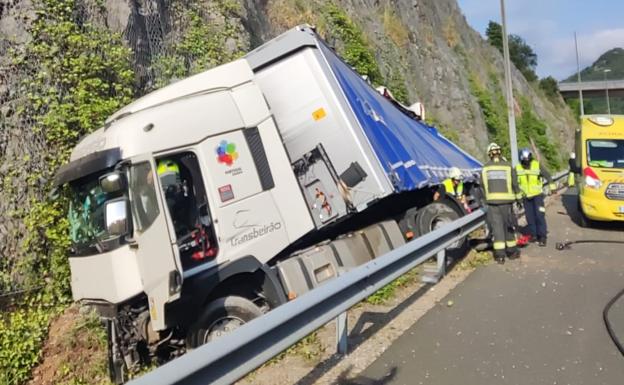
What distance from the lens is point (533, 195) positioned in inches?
373

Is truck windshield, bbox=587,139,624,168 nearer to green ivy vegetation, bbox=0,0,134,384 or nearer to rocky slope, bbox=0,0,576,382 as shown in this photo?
rocky slope, bbox=0,0,576,382

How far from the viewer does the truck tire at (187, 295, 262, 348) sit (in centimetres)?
523

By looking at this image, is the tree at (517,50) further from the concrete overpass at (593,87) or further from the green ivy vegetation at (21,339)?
the green ivy vegetation at (21,339)

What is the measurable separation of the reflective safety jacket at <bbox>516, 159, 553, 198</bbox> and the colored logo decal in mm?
5677

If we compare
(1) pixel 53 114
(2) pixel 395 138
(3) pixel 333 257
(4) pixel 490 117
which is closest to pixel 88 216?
(3) pixel 333 257

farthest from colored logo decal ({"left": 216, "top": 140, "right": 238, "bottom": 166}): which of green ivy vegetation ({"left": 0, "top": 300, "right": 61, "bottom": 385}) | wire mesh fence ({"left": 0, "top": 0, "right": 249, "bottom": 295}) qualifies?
wire mesh fence ({"left": 0, "top": 0, "right": 249, "bottom": 295})

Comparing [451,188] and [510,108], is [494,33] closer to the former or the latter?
[510,108]

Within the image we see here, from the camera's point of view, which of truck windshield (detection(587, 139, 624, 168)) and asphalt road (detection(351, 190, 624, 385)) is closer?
asphalt road (detection(351, 190, 624, 385))

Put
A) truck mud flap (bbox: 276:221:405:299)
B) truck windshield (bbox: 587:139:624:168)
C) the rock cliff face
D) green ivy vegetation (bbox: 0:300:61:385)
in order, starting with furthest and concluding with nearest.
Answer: truck windshield (bbox: 587:139:624:168) < the rock cliff face < green ivy vegetation (bbox: 0:300:61:385) < truck mud flap (bbox: 276:221:405:299)

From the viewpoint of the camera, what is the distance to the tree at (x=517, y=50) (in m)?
59.7

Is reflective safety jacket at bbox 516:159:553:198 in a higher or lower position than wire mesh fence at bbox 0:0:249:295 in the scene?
lower

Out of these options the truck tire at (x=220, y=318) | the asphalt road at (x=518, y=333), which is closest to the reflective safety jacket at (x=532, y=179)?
the asphalt road at (x=518, y=333)

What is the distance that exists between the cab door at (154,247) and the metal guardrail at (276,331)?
4.45 feet

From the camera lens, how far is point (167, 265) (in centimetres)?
488
